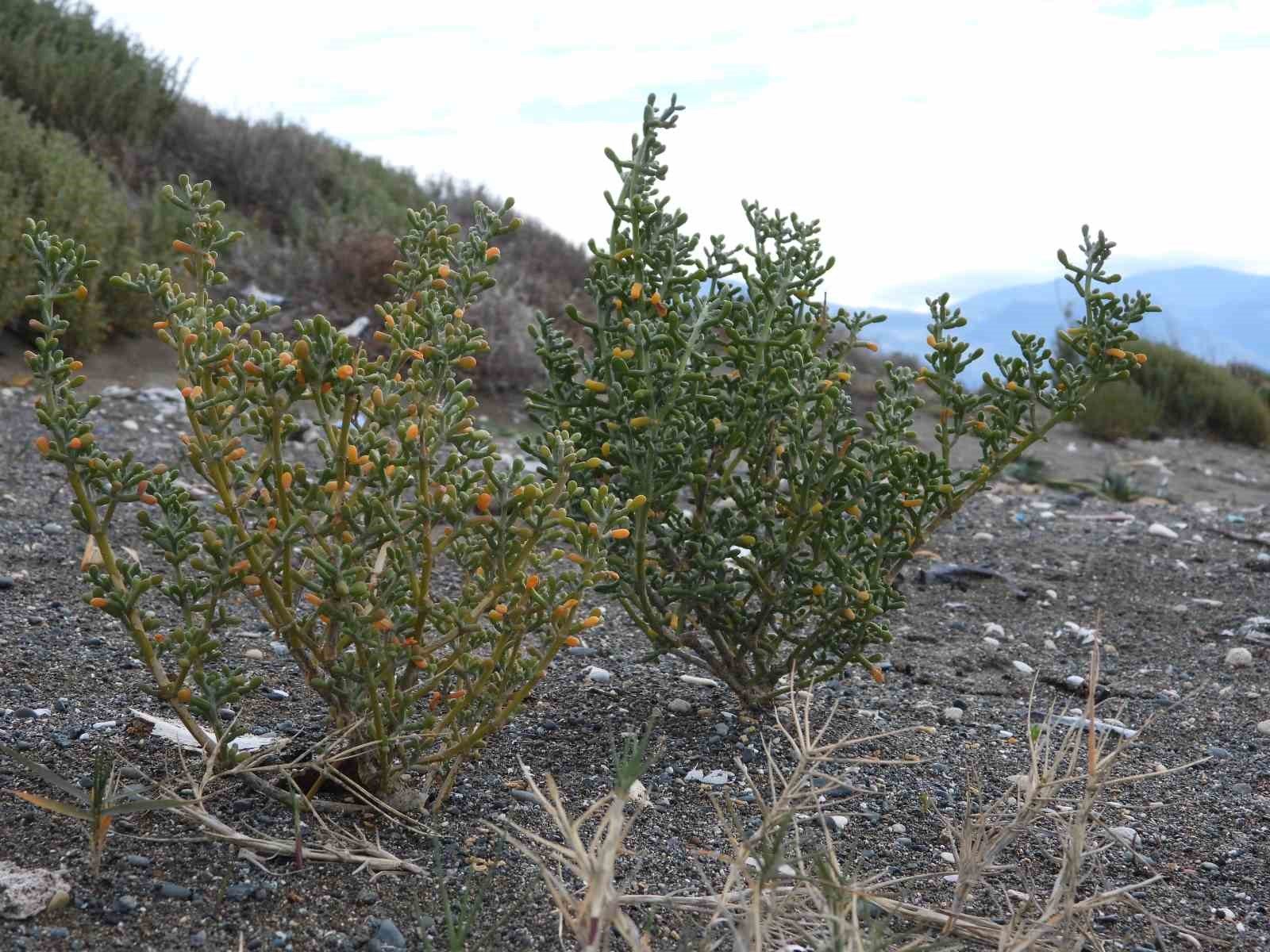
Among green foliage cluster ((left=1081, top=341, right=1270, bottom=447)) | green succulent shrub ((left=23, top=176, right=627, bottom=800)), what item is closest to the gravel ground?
green succulent shrub ((left=23, top=176, right=627, bottom=800))

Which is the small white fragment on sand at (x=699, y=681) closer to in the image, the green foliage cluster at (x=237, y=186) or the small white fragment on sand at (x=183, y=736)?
the small white fragment on sand at (x=183, y=736)

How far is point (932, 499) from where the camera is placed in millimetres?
2957

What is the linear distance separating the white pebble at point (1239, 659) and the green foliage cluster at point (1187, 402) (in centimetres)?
755

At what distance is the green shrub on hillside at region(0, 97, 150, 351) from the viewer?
7766 mm

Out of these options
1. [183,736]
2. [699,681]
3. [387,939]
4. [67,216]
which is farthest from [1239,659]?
[67,216]

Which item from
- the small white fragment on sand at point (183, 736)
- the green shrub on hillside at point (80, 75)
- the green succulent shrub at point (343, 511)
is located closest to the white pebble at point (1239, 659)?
the green succulent shrub at point (343, 511)

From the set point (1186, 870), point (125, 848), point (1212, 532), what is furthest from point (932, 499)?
point (1212, 532)

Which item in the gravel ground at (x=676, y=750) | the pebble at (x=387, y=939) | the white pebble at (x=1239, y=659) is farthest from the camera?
the white pebble at (x=1239, y=659)

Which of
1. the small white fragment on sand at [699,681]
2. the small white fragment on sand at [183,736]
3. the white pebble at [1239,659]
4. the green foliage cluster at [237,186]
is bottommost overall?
the small white fragment on sand at [699,681]

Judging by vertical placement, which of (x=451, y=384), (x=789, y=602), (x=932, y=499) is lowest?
(x=789, y=602)

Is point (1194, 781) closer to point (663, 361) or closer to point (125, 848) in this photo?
point (663, 361)

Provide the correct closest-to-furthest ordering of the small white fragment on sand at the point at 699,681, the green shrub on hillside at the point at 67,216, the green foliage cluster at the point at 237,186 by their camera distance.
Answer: the small white fragment on sand at the point at 699,681 < the green shrub on hillside at the point at 67,216 < the green foliage cluster at the point at 237,186

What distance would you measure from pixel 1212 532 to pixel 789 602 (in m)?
4.36

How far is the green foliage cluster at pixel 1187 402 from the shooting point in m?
11.6
